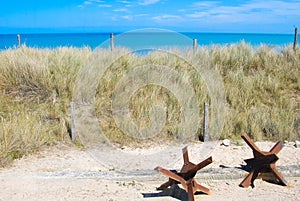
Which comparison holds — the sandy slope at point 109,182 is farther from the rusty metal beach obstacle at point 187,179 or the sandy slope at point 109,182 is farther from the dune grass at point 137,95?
the dune grass at point 137,95

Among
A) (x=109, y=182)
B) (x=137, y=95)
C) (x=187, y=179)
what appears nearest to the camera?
(x=187, y=179)

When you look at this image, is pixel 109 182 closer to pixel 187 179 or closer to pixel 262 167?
pixel 187 179

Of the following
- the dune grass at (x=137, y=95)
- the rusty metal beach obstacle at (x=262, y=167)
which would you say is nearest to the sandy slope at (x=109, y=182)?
the rusty metal beach obstacle at (x=262, y=167)

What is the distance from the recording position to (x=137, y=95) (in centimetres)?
670

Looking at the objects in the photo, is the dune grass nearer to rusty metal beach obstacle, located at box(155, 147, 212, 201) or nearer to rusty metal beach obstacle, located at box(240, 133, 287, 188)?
rusty metal beach obstacle, located at box(240, 133, 287, 188)

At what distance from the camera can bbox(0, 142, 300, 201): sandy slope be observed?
138 inches

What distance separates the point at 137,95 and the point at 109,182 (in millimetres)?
3109

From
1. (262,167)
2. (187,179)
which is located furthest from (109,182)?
(262,167)

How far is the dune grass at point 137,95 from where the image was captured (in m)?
5.30

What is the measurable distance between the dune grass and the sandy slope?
589 millimetres

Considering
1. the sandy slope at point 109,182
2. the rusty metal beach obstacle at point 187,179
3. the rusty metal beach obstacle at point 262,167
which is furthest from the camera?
the rusty metal beach obstacle at point 262,167

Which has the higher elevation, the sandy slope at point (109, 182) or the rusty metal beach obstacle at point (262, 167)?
the rusty metal beach obstacle at point (262, 167)

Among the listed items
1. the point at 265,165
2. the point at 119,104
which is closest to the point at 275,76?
the point at 119,104

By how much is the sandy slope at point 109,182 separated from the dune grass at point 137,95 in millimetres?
589
